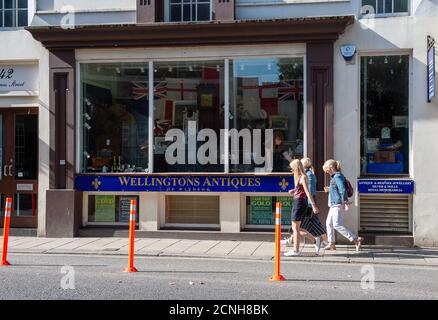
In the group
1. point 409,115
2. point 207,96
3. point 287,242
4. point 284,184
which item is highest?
point 207,96

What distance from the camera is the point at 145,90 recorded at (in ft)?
42.4

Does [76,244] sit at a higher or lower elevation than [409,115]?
lower

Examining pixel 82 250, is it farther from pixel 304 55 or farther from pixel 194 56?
pixel 304 55

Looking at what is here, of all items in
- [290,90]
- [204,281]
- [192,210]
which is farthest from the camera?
[192,210]

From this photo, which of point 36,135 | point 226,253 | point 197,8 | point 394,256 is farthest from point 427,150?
point 36,135

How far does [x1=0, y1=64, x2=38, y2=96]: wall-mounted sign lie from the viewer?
43.0 feet

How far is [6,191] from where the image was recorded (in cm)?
1328

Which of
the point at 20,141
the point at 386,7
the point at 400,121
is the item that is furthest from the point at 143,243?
the point at 386,7

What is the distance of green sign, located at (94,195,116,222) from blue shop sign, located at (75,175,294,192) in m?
0.29

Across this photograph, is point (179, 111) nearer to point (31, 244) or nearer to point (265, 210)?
point (265, 210)

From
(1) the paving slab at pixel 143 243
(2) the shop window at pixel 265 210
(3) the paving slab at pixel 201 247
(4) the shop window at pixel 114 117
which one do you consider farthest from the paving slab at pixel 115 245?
(2) the shop window at pixel 265 210

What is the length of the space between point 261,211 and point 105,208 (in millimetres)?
3431
